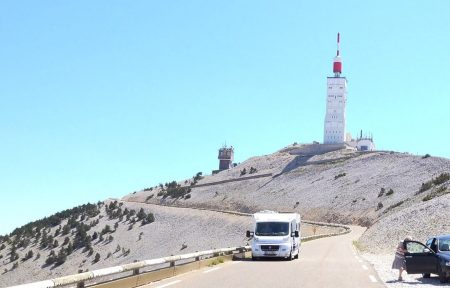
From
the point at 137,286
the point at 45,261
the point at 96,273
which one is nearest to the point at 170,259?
the point at 137,286

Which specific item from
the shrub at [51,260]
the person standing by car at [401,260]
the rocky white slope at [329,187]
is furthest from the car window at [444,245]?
the shrub at [51,260]

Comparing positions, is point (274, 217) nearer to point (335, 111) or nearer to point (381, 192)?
point (381, 192)

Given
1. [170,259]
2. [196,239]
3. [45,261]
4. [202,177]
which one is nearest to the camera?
[170,259]

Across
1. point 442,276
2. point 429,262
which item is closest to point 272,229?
point 429,262

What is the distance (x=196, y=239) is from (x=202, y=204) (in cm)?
3479

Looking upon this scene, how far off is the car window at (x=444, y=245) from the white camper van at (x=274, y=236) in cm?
995

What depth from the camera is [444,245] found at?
20.8m

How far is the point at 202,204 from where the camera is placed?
124m

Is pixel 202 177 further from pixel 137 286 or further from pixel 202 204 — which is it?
pixel 137 286

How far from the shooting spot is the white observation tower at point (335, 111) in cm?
14800

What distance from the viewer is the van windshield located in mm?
30292

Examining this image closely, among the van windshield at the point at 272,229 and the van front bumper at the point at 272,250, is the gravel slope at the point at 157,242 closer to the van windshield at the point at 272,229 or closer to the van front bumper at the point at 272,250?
the van windshield at the point at 272,229

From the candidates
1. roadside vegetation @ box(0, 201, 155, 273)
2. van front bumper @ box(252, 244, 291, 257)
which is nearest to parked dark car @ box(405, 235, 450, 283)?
van front bumper @ box(252, 244, 291, 257)

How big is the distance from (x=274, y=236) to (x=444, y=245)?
10705mm
